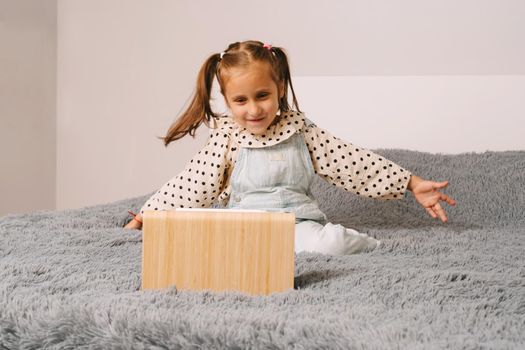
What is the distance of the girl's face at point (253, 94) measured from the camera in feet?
4.42

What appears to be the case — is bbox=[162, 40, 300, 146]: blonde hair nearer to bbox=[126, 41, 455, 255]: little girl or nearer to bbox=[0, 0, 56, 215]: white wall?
bbox=[126, 41, 455, 255]: little girl

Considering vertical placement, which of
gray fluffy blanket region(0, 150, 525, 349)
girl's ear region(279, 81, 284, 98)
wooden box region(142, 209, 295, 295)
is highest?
girl's ear region(279, 81, 284, 98)

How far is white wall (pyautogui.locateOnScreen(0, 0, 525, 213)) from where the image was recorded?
6.77 feet

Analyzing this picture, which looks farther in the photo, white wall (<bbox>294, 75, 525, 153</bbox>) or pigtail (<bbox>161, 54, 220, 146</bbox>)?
white wall (<bbox>294, 75, 525, 153</bbox>)

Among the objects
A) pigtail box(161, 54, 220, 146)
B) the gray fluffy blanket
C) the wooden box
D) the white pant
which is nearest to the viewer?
the gray fluffy blanket

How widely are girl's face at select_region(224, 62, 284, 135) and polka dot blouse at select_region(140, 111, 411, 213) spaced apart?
63 mm

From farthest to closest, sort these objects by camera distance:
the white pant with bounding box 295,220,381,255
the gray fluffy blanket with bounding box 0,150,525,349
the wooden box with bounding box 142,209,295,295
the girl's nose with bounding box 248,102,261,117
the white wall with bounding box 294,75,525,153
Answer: the white wall with bounding box 294,75,525,153
the girl's nose with bounding box 248,102,261,117
the white pant with bounding box 295,220,381,255
the wooden box with bounding box 142,209,295,295
the gray fluffy blanket with bounding box 0,150,525,349

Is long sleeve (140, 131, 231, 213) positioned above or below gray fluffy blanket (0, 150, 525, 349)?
above

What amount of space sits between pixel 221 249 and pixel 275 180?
0.53 m

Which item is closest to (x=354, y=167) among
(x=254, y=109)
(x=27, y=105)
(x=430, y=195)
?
(x=430, y=195)

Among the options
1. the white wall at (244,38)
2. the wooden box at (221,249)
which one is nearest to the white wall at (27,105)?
the white wall at (244,38)

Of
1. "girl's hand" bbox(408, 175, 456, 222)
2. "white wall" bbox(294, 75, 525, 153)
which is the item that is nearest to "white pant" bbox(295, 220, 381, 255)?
"girl's hand" bbox(408, 175, 456, 222)

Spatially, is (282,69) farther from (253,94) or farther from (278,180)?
(278,180)

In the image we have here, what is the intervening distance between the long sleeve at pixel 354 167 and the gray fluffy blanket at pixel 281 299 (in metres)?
0.13
